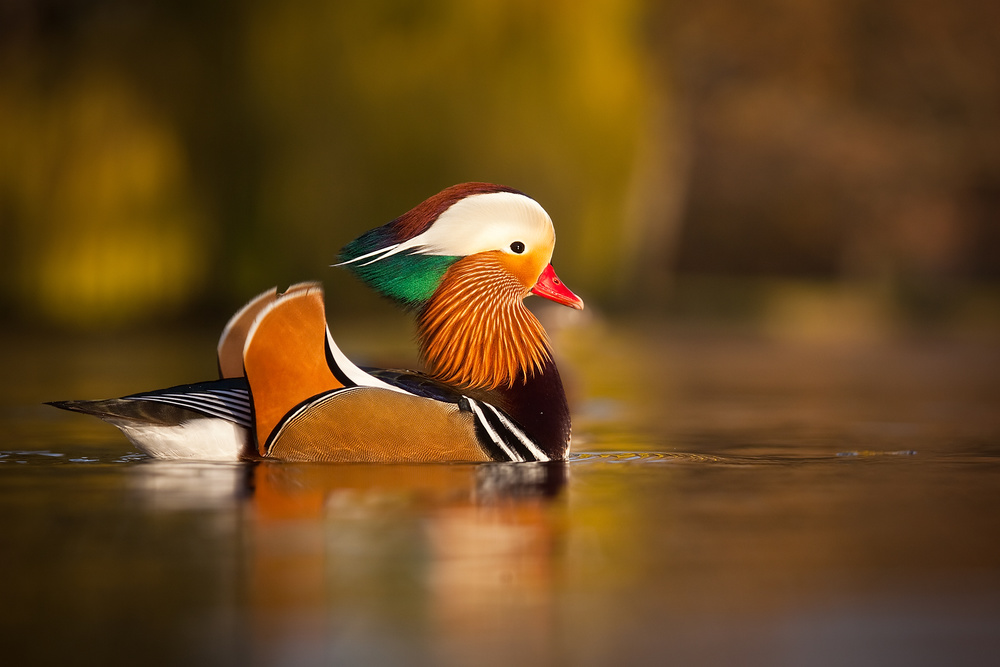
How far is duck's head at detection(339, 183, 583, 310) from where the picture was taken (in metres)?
4.24

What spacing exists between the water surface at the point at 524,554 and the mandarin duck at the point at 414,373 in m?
0.09

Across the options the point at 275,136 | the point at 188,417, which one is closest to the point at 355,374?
the point at 188,417

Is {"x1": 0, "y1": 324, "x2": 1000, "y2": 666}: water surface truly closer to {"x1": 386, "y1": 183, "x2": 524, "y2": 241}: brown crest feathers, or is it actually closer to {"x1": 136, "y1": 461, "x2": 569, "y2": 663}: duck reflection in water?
{"x1": 136, "y1": 461, "x2": 569, "y2": 663}: duck reflection in water

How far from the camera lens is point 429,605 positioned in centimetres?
252

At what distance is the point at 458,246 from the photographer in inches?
169

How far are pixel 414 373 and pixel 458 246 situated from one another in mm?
414

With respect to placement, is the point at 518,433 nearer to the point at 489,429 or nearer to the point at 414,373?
the point at 489,429

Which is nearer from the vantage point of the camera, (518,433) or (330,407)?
(330,407)

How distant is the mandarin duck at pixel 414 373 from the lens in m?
4.08

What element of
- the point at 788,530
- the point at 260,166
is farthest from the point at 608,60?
the point at 788,530

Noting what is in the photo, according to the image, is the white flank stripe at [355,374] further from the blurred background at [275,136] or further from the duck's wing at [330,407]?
the blurred background at [275,136]

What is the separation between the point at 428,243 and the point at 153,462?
3.33 feet

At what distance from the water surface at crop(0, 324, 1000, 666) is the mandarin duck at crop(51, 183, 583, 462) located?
0.09m

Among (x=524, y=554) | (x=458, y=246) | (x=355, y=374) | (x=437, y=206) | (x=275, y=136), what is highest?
(x=275, y=136)
